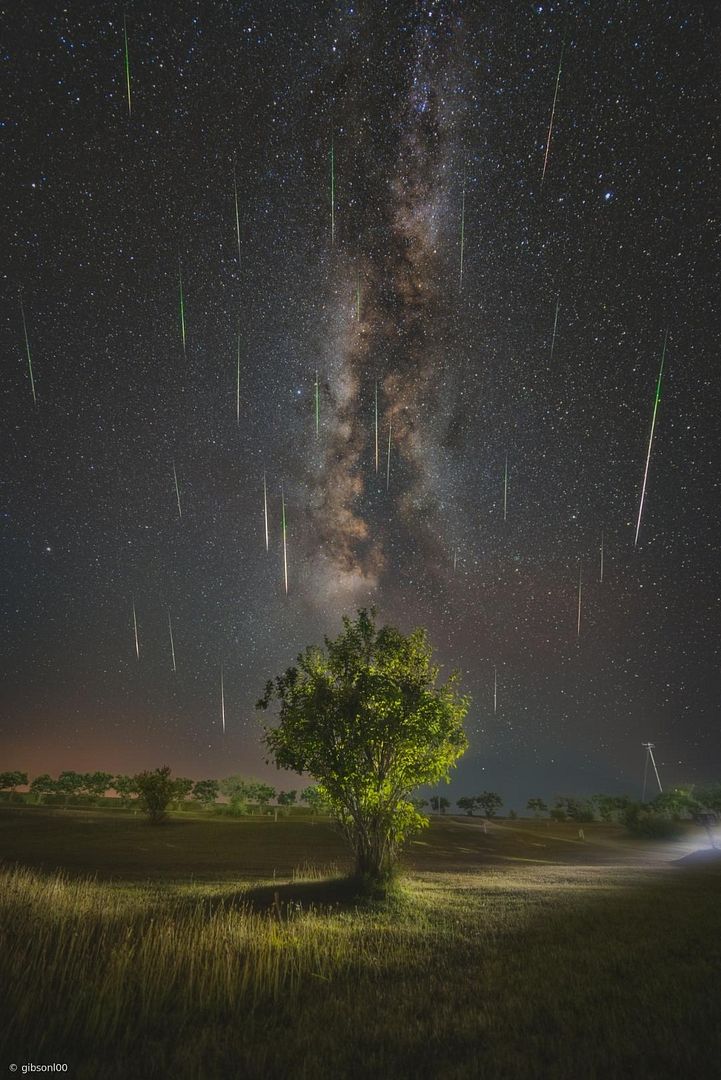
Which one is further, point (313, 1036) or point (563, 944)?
point (563, 944)

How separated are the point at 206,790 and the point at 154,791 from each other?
83202 mm

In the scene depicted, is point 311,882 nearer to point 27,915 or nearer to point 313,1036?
point 27,915

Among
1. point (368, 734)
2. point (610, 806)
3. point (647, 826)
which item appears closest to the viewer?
point (368, 734)

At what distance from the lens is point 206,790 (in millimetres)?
123938

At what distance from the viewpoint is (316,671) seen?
61.9 ft

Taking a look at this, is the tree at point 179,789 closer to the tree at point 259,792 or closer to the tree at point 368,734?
the tree at point 259,792

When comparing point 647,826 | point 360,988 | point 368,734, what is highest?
point 368,734

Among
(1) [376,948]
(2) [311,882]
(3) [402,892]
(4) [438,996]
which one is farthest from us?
(2) [311,882]

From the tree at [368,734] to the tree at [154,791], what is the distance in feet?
129

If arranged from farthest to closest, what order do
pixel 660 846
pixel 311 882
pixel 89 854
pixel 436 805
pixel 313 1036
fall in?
pixel 436 805 < pixel 660 846 < pixel 89 854 < pixel 311 882 < pixel 313 1036

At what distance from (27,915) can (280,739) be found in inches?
366

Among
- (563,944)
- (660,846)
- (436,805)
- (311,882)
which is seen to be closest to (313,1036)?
(563,944)

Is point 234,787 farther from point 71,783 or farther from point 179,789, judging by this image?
point 179,789

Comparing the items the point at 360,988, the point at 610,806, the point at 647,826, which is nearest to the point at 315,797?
the point at 360,988
